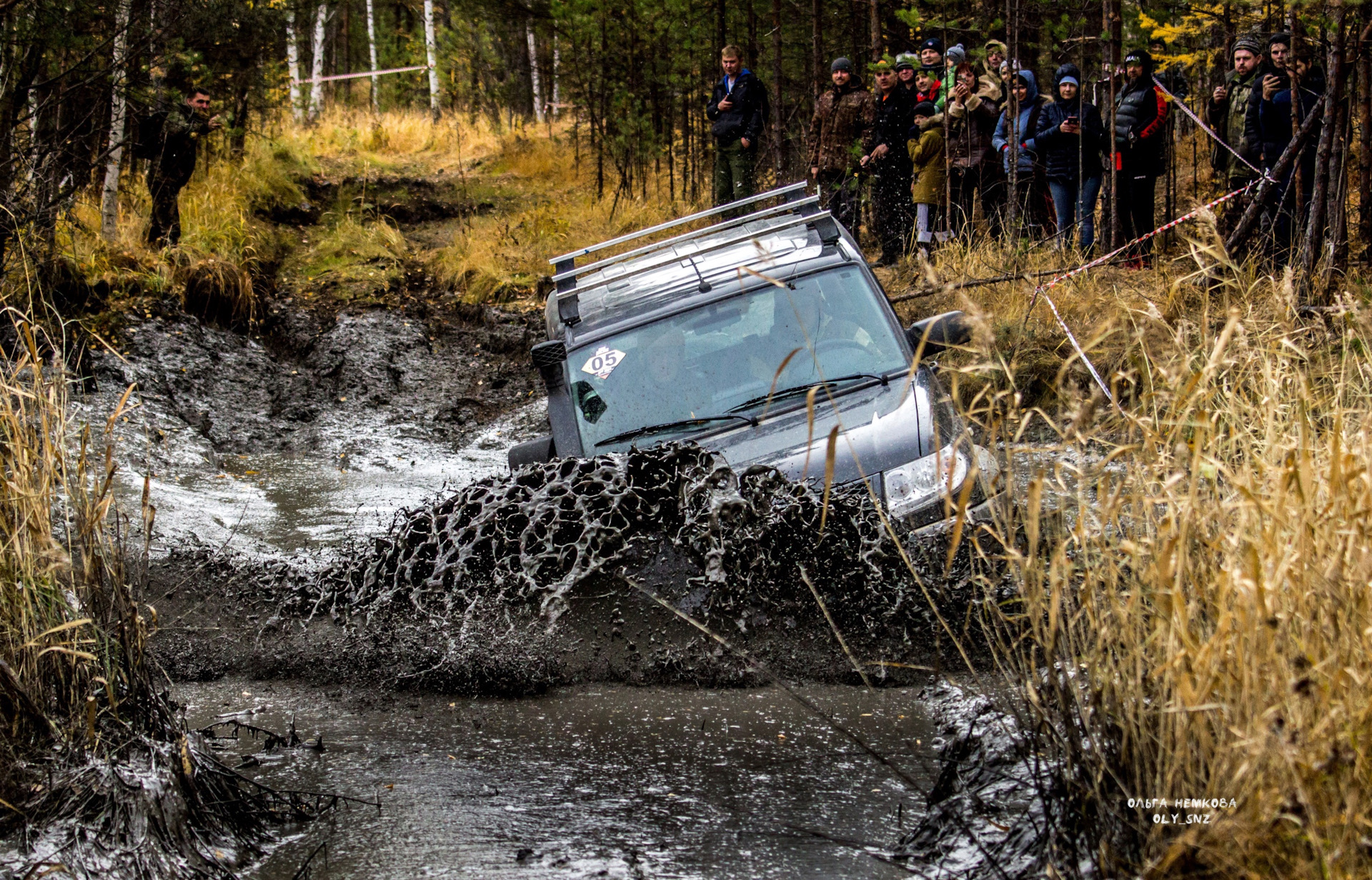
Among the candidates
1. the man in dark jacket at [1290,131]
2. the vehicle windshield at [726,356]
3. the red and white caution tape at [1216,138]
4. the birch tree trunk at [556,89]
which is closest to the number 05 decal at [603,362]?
the vehicle windshield at [726,356]

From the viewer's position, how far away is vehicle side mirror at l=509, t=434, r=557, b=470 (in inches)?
234

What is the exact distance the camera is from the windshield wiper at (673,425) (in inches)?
219

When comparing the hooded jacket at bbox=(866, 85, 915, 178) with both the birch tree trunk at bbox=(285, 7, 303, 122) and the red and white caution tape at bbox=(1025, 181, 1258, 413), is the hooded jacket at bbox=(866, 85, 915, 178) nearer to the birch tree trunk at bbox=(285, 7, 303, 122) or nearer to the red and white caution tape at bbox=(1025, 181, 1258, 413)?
the red and white caution tape at bbox=(1025, 181, 1258, 413)

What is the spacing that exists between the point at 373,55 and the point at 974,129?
26.8 metres

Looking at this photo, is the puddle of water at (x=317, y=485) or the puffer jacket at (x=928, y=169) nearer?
the puddle of water at (x=317, y=485)

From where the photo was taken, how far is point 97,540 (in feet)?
11.6

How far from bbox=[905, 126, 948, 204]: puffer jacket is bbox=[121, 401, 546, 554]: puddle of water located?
413 cm

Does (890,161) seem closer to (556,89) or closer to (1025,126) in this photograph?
(1025,126)

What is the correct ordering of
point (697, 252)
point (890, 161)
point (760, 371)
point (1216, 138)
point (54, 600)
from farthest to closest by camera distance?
1. point (890, 161)
2. point (1216, 138)
3. point (697, 252)
4. point (760, 371)
5. point (54, 600)

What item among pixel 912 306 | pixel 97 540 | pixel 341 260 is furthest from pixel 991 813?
pixel 341 260

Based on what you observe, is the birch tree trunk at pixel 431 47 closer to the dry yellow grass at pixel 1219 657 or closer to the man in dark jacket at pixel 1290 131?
the man in dark jacket at pixel 1290 131

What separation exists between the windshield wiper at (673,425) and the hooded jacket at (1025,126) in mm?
6669

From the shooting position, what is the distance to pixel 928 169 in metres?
11.7

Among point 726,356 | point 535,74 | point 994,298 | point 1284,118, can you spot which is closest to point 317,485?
point 726,356
